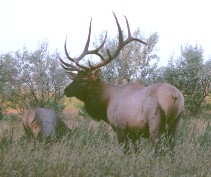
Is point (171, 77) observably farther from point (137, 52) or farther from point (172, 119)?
point (172, 119)

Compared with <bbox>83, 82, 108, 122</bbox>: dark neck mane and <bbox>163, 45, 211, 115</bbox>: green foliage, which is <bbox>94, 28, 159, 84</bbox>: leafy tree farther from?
<bbox>83, 82, 108, 122</bbox>: dark neck mane

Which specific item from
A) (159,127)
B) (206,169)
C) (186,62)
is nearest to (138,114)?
(159,127)

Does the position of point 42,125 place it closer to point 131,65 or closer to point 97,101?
point 97,101

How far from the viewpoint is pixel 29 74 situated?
754 inches

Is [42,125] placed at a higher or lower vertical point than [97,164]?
higher

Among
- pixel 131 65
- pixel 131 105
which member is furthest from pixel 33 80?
pixel 131 105

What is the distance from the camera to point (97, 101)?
29.2 feet

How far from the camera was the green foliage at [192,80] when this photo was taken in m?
22.2

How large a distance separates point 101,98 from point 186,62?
15.5 metres

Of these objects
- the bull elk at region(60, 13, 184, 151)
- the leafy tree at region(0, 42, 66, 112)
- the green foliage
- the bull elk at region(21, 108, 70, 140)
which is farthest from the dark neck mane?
the green foliage

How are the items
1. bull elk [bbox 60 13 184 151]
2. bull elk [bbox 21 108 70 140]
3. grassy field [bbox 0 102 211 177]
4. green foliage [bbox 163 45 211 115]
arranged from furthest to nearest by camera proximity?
1. green foliage [bbox 163 45 211 115]
2. bull elk [bbox 21 108 70 140]
3. bull elk [bbox 60 13 184 151]
4. grassy field [bbox 0 102 211 177]

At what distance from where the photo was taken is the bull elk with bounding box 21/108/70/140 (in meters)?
8.05

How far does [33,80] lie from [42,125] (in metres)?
11.1

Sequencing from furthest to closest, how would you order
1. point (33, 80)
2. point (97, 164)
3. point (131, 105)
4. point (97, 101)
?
point (33, 80), point (97, 101), point (131, 105), point (97, 164)
